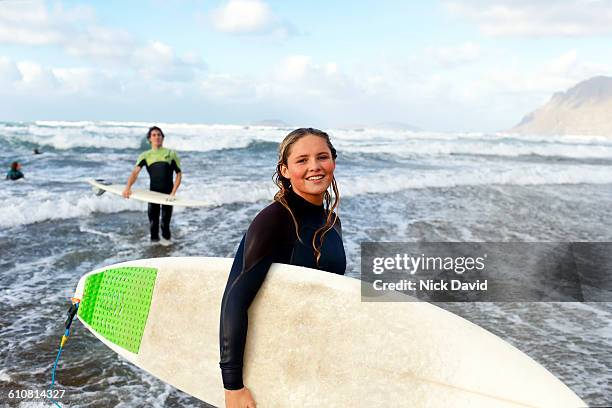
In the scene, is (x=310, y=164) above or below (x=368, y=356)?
above

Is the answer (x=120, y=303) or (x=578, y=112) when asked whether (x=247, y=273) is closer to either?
(x=120, y=303)

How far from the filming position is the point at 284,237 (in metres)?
1.60

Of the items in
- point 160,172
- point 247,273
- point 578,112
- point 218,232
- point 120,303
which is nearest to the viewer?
point 247,273

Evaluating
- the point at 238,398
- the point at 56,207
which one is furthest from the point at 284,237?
the point at 56,207

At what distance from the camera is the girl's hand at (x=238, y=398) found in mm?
1550

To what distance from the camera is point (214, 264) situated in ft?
6.98

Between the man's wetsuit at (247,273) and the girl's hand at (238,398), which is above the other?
the man's wetsuit at (247,273)

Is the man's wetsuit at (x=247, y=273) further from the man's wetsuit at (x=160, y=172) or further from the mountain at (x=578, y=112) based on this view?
the mountain at (x=578, y=112)

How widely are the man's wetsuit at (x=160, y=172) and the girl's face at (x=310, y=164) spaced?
5072 mm

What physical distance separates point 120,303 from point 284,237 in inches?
50.8

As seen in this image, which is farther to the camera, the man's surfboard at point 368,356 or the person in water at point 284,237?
the man's surfboard at point 368,356

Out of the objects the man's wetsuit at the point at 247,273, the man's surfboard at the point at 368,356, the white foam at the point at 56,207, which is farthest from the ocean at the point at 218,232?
the man's wetsuit at the point at 247,273

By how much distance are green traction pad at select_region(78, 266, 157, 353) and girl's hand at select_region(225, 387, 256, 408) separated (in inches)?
35.0

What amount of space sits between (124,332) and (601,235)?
7.30 meters
